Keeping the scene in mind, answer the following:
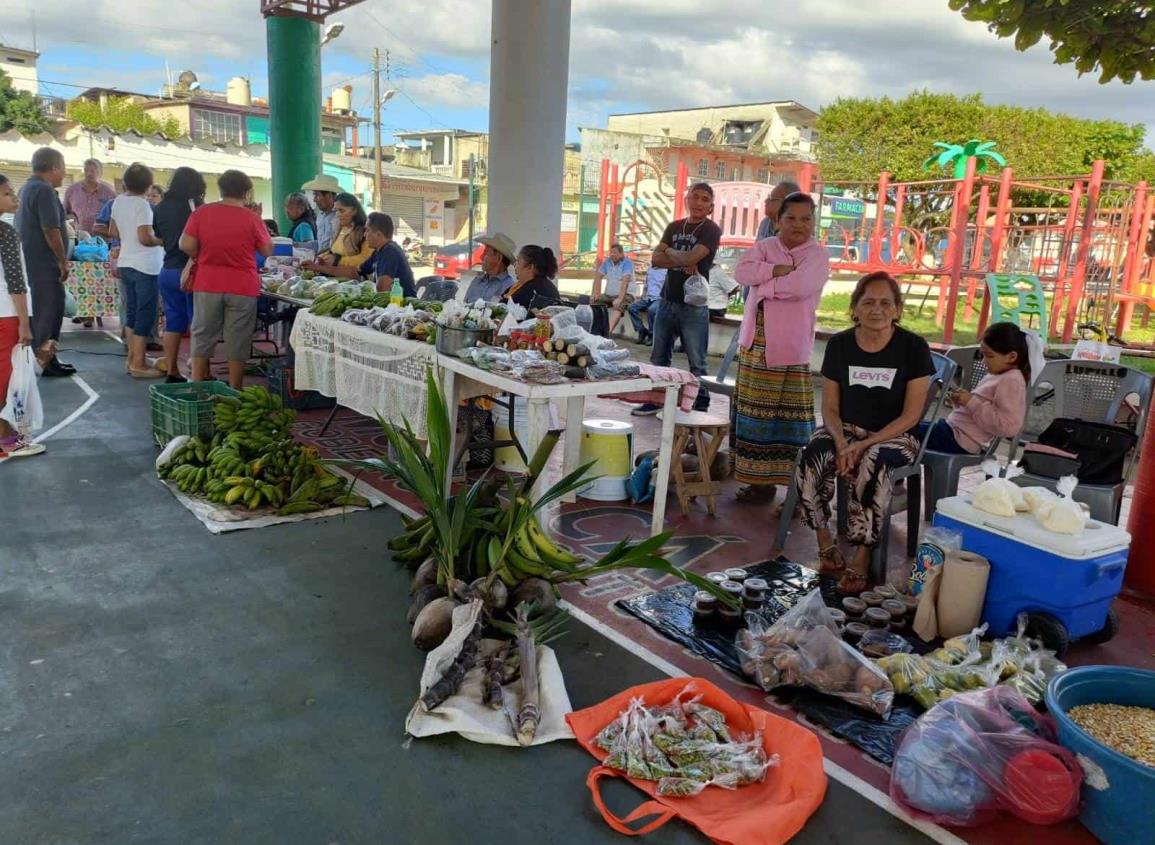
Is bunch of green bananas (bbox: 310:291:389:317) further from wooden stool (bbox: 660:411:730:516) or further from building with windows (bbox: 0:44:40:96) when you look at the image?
building with windows (bbox: 0:44:40:96)

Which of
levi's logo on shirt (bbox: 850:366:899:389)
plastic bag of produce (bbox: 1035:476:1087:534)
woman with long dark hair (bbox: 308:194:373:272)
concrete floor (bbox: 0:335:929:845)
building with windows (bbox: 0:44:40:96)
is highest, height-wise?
building with windows (bbox: 0:44:40:96)

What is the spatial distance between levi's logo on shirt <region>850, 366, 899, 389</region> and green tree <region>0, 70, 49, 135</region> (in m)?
34.0

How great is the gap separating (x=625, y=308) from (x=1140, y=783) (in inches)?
401

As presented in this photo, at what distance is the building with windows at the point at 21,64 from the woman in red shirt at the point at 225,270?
44079 mm

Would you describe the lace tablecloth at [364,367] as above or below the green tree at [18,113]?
below

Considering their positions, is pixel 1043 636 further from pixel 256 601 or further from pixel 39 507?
pixel 39 507

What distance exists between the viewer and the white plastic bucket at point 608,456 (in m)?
4.76

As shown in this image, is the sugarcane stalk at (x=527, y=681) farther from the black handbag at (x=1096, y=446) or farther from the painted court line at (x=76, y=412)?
the painted court line at (x=76, y=412)

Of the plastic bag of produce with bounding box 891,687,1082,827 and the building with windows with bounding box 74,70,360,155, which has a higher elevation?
the building with windows with bounding box 74,70,360,155

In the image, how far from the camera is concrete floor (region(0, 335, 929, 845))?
2.20 meters

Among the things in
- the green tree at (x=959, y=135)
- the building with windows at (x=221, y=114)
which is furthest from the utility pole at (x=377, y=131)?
the green tree at (x=959, y=135)

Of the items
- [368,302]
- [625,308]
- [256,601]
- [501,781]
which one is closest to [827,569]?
[501,781]

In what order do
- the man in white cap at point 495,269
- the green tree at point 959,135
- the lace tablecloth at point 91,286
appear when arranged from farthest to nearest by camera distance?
the green tree at point 959,135, the lace tablecloth at point 91,286, the man in white cap at point 495,269

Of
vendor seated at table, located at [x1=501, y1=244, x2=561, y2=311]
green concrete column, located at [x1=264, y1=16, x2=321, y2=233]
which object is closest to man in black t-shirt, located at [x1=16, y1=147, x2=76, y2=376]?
vendor seated at table, located at [x1=501, y1=244, x2=561, y2=311]
